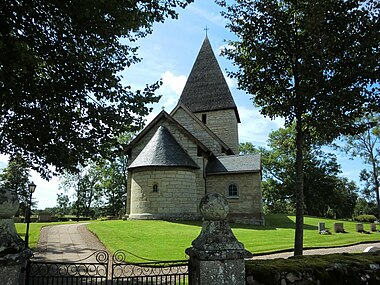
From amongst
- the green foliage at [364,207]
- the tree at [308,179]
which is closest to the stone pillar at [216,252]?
the tree at [308,179]

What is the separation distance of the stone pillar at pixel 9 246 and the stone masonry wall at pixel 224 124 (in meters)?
26.7

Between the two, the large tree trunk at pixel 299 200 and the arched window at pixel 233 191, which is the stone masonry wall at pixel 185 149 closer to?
the arched window at pixel 233 191

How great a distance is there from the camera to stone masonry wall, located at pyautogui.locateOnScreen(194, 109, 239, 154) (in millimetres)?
29594

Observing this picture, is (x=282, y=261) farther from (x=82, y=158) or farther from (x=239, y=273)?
(x=82, y=158)

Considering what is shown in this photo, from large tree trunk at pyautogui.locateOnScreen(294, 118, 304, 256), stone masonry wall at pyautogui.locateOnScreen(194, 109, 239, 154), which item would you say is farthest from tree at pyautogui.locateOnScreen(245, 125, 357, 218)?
large tree trunk at pyautogui.locateOnScreen(294, 118, 304, 256)

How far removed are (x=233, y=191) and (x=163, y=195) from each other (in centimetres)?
567

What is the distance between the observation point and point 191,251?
412 cm

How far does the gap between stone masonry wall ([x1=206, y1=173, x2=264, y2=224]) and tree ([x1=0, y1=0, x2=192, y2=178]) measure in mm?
15115

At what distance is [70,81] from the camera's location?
7.39 meters

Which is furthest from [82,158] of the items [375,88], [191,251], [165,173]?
[165,173]

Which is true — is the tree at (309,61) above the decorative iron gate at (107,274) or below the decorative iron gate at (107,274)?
above

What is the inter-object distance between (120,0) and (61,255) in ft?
27.4

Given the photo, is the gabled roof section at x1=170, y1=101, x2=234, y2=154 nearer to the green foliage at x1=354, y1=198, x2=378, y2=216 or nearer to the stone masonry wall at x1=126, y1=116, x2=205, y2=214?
the stone masonry wall at x1=126, y1=116, x2=205, y2=214

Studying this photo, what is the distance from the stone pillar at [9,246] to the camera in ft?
11.4
